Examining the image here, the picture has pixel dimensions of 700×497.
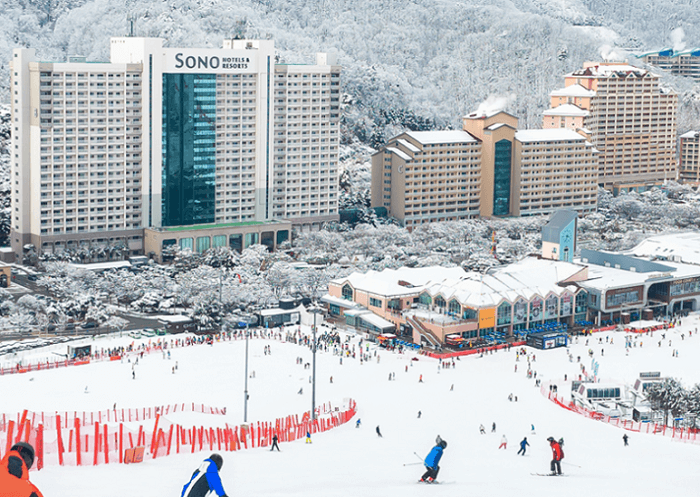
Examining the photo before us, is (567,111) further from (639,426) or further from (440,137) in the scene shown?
(639,426)

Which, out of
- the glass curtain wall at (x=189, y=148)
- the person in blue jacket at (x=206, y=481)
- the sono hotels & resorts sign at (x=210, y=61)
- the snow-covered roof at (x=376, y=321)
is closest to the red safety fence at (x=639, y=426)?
the snow-covered roof at (x=376, y=321)

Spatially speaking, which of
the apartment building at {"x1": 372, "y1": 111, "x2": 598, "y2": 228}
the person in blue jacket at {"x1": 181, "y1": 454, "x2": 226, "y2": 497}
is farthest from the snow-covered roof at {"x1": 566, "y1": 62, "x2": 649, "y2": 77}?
the person in blue jacket at {"x1": 181, "y1": 454, "x2": 226, "y2": 497}

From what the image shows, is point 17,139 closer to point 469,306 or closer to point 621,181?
point 469,306

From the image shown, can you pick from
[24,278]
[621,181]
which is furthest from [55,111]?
[621,181]

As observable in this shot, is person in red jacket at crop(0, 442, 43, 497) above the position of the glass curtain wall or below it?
below

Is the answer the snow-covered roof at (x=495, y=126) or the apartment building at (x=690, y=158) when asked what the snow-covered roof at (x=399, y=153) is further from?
the apartment building at (x=690, y=158)

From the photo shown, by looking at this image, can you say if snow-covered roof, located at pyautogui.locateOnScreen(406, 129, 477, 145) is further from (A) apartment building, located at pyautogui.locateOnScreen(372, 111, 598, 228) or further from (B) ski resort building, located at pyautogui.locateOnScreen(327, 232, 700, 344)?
(B) ski resort building, located at pyautogui.locateOnScreen(327, 232, 700, 344)
